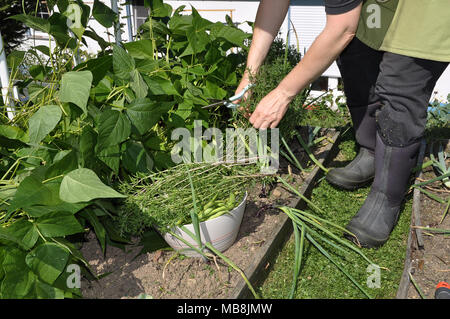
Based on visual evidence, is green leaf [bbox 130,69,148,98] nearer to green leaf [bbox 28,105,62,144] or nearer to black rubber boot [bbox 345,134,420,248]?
green leaf [bbox 28,105,62,144]

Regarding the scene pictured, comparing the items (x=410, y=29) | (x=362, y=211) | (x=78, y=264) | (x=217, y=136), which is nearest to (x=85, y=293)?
(x=78, y=264)

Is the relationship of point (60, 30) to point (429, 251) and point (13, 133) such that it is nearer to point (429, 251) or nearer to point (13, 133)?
point (13, 133)

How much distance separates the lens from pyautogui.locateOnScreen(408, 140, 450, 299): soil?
167 cm

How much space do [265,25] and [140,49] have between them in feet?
2.22

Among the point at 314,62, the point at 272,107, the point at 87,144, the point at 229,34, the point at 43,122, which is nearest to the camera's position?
the point at 43,122

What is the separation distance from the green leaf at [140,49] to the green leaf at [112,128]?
58cm

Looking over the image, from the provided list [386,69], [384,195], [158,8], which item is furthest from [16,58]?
[384,195]

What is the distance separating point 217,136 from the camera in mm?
2244

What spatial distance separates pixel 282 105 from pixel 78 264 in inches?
42.9

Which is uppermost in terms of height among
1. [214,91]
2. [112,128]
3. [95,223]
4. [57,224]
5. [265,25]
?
[265,25]

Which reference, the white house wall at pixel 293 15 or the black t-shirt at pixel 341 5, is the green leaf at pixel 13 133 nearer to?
the black t-shirt at pixel 341 5

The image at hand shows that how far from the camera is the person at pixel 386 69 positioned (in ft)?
5.62

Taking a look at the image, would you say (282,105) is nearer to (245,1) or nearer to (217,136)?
(217,136)

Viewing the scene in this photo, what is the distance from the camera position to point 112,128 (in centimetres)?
147
